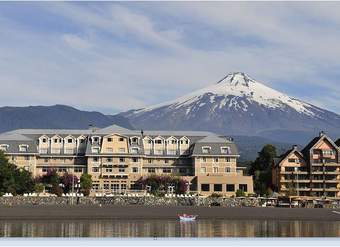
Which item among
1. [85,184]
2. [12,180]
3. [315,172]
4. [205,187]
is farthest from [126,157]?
[315,172]

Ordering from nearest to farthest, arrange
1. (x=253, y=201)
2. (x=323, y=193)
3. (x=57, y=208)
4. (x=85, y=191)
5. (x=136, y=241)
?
(x=136, y=241) → (x=57, y=208) → (x=253, y=201) → (x=85, y=191) → (x=323, y=193)

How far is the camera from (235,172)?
95125 mm

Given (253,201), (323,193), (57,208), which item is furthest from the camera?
(323,193)

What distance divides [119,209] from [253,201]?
23.0m

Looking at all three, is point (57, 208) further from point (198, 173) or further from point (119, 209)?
point (198, 173)

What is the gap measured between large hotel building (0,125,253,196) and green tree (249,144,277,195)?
8.89 ft

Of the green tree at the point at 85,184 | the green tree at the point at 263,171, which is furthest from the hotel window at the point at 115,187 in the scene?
the green tree at the point at 263,171

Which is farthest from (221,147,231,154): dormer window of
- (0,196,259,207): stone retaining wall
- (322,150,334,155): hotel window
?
(0,196,259,207): stone retaining wall

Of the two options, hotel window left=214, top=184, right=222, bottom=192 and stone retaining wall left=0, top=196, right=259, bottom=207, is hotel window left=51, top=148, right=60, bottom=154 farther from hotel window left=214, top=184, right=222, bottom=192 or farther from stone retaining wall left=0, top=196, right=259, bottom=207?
hotel window left=214, top=184, right=222, bottom=192

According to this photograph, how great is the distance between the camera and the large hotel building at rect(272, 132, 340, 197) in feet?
300

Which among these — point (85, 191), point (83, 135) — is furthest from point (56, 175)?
point (83, 135)

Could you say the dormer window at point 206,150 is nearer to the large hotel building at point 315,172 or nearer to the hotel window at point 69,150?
the large hotel building at point 315,172

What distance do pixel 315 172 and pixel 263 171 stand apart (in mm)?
10683

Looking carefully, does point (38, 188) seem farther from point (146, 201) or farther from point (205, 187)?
point (205, 187)
